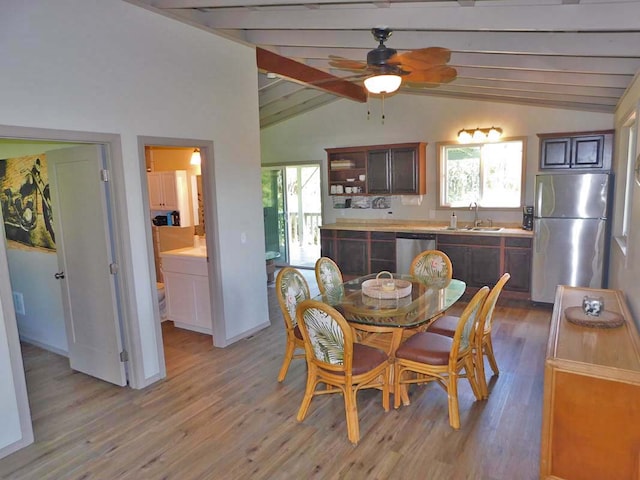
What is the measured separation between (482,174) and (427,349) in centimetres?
417

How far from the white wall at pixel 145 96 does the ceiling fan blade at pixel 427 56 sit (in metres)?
1.96

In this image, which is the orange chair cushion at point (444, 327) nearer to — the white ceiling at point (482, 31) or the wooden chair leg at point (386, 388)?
the wooden chair leg at point (386, 388)

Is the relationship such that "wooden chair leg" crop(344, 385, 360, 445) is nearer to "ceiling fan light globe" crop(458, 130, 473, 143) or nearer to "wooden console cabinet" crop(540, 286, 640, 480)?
"wooden console cabinet" crop(540, 286, 640, 480)

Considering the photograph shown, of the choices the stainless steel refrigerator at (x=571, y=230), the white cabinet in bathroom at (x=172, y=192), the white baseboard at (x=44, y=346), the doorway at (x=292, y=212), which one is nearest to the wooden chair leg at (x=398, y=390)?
the stainless steel refrigerator at (x=571, y=230)

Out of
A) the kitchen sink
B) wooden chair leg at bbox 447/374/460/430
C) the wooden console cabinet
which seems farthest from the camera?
the kitchen sink

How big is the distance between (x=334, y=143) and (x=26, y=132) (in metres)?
5.49

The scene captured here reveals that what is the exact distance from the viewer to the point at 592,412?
82.2 inches

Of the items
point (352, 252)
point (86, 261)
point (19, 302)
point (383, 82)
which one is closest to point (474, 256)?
point (352, 252)

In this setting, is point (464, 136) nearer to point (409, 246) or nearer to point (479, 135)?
point (479, 135)

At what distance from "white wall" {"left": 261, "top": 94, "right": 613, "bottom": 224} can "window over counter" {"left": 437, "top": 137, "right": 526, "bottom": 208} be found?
0.12 meters

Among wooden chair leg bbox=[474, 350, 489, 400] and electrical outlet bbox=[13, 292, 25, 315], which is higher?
electrical outlet bbox=[13, 292, 25, 315]

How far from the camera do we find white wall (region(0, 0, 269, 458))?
2652 mm

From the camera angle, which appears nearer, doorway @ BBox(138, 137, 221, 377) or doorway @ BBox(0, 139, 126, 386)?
doorway @ BBox(0, 139, 126, 386)

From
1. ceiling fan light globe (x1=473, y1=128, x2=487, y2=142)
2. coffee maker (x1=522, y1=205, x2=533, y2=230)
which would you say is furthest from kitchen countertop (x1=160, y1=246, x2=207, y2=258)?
coffee maker (x1=522, y1=205, x2=533, y2=230)
